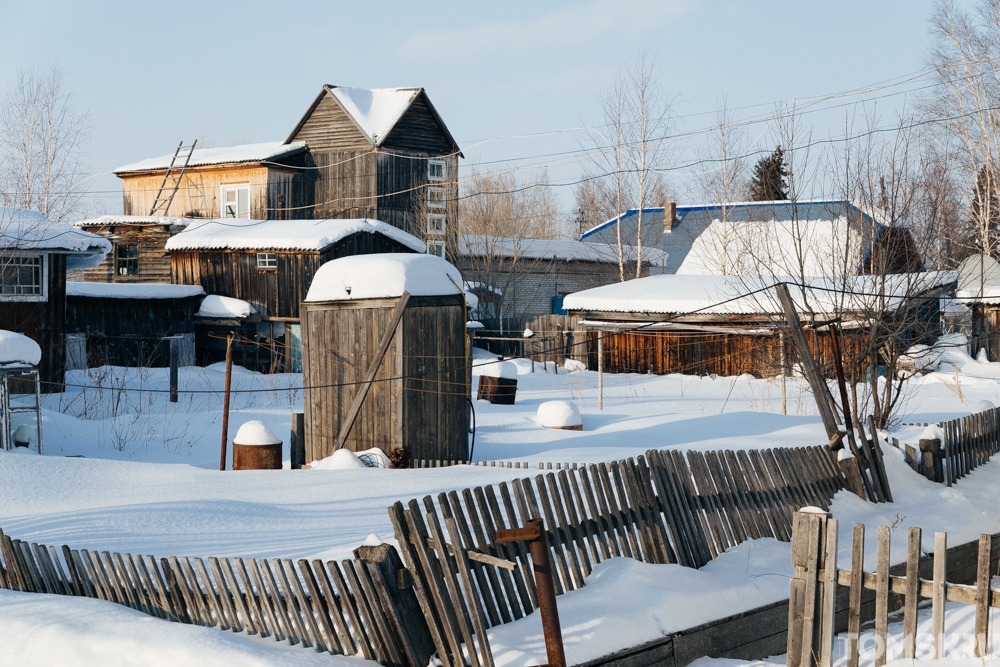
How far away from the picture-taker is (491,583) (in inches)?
234

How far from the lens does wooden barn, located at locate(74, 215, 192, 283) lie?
106ft

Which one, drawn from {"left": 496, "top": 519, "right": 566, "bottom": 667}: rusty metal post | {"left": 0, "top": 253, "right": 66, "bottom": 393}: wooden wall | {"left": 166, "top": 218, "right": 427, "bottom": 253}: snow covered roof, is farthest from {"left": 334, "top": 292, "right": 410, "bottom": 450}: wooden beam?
{"left": 166, "top": 218, "right": 427, "bottom": 253}: snow covered roof

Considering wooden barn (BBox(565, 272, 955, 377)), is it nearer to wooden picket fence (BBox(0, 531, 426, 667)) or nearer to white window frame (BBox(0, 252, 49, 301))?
white window frame (BBox(0, 252, 49, 301))

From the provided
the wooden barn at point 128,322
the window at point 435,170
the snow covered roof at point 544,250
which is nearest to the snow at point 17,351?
the wooden barn at point 128,322

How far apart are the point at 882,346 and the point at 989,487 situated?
3.02m

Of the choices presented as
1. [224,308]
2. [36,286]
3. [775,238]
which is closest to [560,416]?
[775,238]

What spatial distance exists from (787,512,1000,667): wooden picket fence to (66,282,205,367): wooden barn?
77.9 feet

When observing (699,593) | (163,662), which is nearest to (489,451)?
(699,593)

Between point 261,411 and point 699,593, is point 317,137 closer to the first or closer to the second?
point 261,411

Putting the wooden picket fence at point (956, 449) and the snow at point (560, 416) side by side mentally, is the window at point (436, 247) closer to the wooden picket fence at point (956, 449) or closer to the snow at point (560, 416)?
the snow at point (560, 416)

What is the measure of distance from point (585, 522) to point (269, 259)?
24.6 metres

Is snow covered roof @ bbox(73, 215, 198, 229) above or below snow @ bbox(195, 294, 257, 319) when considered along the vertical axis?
above

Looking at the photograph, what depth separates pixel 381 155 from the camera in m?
35.0

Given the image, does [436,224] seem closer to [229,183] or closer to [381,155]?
[381,155]
